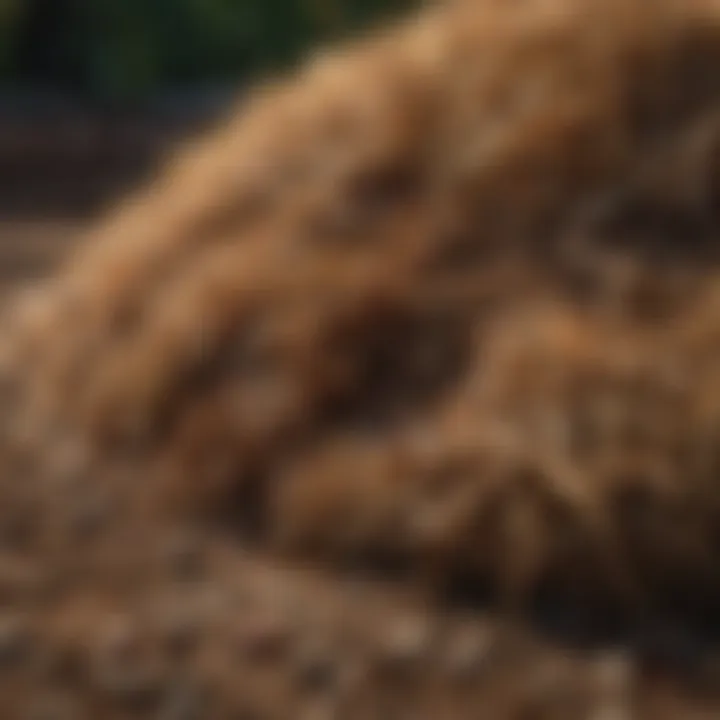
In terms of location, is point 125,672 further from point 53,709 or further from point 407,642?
point 407,642

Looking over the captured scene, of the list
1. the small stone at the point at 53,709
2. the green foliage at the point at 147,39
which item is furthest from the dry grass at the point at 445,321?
the green foliage at the point at 147,39

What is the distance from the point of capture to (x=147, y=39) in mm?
4223

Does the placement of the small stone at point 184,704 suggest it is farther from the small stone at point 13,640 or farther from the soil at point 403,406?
the small stone at point 13,640

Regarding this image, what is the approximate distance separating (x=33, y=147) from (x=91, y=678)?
8.90 ft

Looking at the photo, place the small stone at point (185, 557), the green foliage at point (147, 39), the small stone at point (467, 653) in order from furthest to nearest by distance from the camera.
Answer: the green foliage at point (147, 39)
the small stone at point (185, 557)
the small stone at point (467, 653)

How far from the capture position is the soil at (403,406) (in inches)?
45.7

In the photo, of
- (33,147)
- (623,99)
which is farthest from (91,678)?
(33,147)

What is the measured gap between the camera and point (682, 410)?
1206mm

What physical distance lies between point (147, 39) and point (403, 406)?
3046mm

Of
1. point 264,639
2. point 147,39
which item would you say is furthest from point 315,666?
point 147,39

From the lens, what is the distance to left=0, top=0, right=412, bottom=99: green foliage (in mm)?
4109

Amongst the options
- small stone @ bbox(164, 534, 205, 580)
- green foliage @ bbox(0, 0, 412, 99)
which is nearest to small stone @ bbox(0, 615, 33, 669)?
small stone @ bbox(164, 534, 205, 580)

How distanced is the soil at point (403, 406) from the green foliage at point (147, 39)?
2.42 meters

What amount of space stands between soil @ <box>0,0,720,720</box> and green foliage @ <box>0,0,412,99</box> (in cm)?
242
